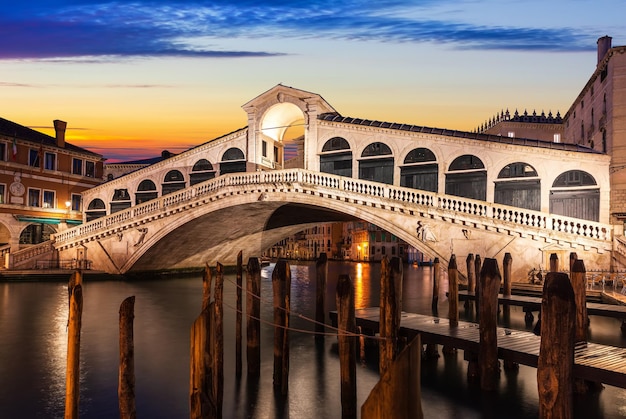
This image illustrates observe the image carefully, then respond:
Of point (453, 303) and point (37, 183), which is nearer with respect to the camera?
point (453, 303)

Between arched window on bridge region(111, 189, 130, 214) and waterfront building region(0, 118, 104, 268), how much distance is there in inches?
96.6

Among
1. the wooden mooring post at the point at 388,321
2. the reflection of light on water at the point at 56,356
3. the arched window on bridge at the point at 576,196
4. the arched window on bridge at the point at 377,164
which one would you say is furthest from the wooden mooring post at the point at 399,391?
the arched window on bridge at the point at 377,164

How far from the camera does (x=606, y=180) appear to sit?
55.0 ft

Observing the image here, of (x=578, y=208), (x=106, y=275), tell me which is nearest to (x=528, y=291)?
(x=578, y=208)

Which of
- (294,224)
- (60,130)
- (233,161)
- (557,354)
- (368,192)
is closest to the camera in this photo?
(557,354)

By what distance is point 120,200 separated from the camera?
84.8 ft

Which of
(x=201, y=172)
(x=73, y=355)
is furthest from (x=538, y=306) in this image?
(x=201, y=172)

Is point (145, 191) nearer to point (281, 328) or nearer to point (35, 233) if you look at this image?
point (35, 233)

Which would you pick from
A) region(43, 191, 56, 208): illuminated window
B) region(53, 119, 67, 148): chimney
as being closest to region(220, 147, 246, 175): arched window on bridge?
region(43, 191, 56, 208): illuminated window

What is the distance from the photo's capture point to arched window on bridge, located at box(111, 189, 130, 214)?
25719 millimetres

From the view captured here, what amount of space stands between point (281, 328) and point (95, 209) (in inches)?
874

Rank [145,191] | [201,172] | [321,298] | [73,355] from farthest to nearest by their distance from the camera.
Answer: [145,191] < [201,172] < [321,298] < [73,355]

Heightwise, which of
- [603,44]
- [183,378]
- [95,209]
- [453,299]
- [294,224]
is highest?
[603,44]

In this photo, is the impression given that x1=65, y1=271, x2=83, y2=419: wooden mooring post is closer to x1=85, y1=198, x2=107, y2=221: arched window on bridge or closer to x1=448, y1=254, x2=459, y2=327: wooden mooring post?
x1=448, y1=254, x2=459, y2=327: wooden mooring post
